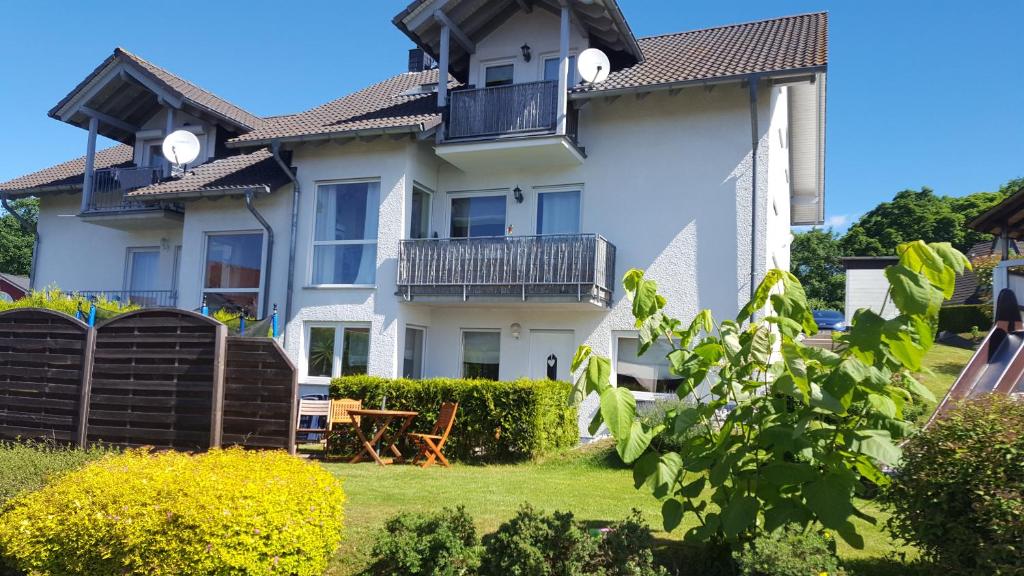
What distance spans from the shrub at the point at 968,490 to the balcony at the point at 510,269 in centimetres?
851

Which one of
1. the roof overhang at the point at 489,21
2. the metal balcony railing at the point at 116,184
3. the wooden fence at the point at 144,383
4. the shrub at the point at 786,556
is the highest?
the roof overhang at the point at 489,21

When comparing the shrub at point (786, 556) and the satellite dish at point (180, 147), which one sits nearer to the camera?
the shrub at point (786, 556)

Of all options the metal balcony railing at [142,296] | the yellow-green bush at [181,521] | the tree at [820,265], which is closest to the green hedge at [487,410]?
the yellow-green bush at [181,521]

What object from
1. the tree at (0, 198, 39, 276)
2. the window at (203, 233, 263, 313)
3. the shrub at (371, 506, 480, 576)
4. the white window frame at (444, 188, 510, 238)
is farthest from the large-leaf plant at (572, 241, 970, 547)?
the tree at (0, 198, 39, 276)

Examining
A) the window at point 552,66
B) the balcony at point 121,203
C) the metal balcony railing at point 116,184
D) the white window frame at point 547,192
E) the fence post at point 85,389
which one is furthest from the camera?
the metal balcony railing at point 116,184

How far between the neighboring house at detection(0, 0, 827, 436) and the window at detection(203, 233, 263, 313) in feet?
0.16

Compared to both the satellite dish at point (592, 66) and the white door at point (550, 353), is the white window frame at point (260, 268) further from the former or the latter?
the satellite dish at point (592, 66)

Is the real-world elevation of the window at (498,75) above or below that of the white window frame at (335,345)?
above

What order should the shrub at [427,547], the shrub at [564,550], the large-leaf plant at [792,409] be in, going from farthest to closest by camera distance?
the shrub at [427,547] < the shrub at [564,550] < the large-leaf plant at [792,409]

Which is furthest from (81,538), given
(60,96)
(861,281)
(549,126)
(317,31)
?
(861,281)

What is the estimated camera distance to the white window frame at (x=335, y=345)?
1496 cm

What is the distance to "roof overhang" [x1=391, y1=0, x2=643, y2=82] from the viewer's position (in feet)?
47.2

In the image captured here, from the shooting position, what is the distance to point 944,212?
52531 millimetres

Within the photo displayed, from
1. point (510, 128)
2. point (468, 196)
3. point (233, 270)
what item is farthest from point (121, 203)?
point (510, 128)
